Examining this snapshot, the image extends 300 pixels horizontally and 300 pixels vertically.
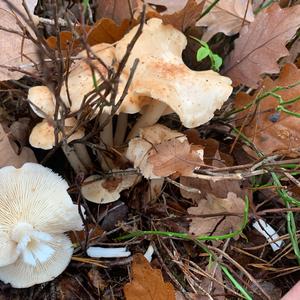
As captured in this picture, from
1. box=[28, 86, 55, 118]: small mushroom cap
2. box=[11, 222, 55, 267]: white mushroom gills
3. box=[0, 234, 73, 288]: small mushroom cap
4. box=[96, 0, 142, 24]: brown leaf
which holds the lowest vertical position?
box=[0, 234, 73, 288]: small mushroom cap

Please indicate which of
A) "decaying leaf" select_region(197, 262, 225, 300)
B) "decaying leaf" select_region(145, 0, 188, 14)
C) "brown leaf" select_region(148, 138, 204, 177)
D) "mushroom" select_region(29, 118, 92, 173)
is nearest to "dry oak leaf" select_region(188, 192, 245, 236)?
"decaying leaf" select_region(197, 262, 225, 300)

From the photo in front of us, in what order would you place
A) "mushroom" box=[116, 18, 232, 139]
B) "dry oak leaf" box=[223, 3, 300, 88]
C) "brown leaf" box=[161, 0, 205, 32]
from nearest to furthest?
"mushroom" box=[116, 18, 232, 139]
"brown leaf" box=[161, 0, 205, 32]
"dry oak leaf" box=[223, 3, 300, 88]

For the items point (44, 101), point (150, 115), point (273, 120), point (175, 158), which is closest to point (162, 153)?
point (175, 158)

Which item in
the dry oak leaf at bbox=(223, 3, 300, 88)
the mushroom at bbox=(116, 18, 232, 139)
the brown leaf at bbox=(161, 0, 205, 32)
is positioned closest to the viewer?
the mushroom at bbox=(116, 18, 232, 139)

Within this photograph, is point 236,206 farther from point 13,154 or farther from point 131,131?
point 13,154

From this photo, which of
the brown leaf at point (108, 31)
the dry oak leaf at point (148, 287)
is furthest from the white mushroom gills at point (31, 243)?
the brown leaf at point (108, 31)

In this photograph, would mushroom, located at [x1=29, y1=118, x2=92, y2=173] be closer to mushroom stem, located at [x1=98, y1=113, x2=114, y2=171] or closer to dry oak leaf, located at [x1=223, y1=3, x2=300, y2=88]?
mushroom stem, located at [x1=98, y1=113, x2=114, y2=171]

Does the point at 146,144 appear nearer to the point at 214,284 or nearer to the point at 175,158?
the point at 175,158
